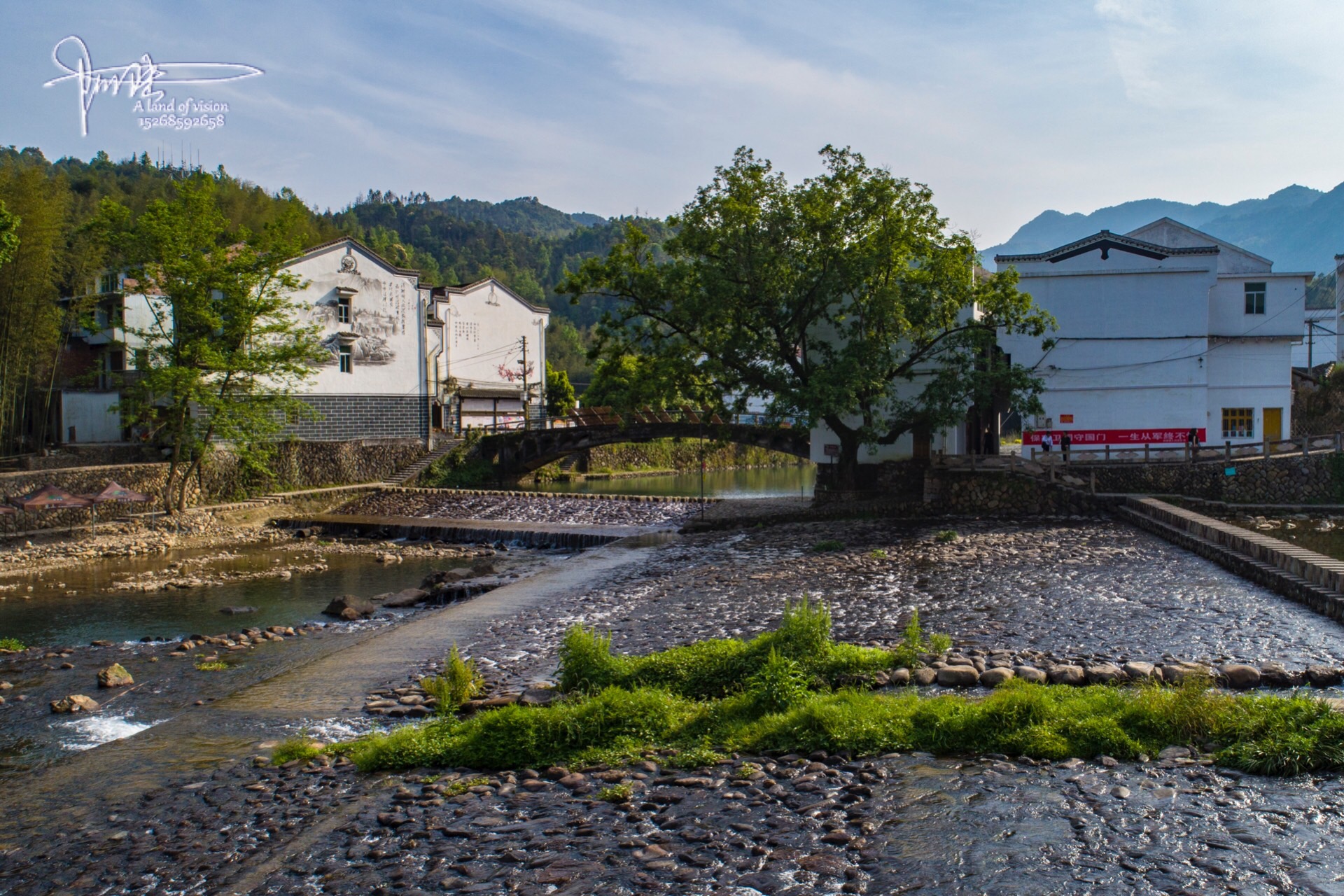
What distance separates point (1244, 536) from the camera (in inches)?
702

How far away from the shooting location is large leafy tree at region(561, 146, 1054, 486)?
1083 inches

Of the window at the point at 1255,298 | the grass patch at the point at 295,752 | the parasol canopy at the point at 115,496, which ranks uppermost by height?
the window at the point at 1255,298

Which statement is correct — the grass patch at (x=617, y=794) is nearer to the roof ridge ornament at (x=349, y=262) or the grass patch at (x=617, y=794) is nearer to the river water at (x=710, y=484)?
the river water at (x=710, y=484)

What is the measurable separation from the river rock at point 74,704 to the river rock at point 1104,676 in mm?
12164

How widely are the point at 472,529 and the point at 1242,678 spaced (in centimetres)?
2409

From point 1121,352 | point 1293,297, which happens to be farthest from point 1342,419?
point 1121,352

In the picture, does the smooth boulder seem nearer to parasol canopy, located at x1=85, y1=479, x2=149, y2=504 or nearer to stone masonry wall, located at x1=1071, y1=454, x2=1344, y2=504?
stone masonry wall, located at x1=1071, y1=454, x2=1344, y2=504

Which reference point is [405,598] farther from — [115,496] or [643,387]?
[115,496]

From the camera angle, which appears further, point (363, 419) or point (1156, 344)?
point (363, 419)

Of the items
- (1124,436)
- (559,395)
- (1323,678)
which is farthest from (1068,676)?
(559,395)

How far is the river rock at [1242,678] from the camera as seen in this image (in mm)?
9719

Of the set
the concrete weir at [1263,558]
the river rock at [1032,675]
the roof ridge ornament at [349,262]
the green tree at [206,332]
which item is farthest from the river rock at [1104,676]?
the roof ridge ornament at [349,262]

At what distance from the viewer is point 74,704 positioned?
1170 cm

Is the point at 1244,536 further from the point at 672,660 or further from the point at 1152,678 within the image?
the point at 672,660
